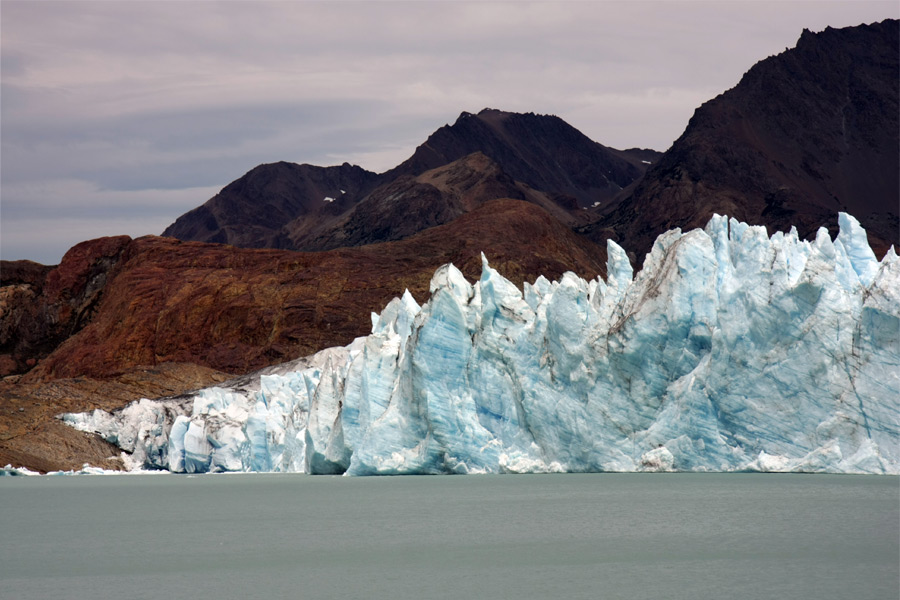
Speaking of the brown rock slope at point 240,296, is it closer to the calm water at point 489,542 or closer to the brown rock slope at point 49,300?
the brown rock slope at point 49,300

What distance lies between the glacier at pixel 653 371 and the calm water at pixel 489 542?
176 centimetres

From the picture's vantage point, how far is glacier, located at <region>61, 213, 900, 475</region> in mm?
35812

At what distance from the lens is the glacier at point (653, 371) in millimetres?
35812

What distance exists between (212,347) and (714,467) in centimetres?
10502

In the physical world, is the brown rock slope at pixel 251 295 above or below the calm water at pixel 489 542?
above

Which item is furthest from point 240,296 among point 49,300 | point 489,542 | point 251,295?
point 489,542

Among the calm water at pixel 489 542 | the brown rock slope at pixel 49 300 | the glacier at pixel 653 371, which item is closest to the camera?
the calm water at pixel 489 542

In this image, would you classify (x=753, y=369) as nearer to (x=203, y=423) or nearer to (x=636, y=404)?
(x=636, y=404)

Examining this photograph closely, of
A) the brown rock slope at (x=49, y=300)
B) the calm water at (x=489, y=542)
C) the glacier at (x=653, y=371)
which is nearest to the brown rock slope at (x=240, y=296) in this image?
the brown rock slope at (x=49, y=300)

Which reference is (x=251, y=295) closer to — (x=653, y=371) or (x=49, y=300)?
(x=49, y=300)

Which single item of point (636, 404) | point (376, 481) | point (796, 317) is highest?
point (796, 317)

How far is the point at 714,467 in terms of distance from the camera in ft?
126

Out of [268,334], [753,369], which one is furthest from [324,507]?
[268,334]

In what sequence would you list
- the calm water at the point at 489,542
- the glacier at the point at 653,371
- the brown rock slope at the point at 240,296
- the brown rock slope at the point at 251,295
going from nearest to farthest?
the calm water at the point at 489,542
the glacier at the point at 653,371
the brown rock slope at the point at 240,296
the brown rock slope at the point at 251,295
